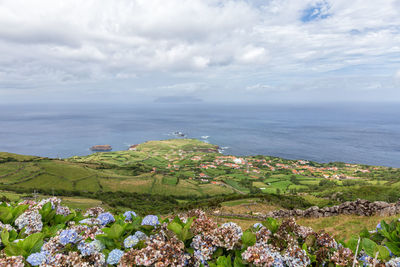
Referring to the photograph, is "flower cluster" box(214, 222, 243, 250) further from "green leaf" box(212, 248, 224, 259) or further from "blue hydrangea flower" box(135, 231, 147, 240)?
"blue hydrangea flower" box(135, 231, 147, 240)

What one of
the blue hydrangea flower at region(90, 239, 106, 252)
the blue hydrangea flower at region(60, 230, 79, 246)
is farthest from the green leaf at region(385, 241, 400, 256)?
the blue hydrangea flower at region(60, 230, 79, 246)

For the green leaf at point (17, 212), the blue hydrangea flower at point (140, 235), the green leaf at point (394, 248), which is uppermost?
the blue hydrangea flower at point (140, 235)

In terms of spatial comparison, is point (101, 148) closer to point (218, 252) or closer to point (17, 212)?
point (17, 212)

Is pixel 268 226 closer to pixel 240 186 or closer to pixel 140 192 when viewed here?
pixel 140 192

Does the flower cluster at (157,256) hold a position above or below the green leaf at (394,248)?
above

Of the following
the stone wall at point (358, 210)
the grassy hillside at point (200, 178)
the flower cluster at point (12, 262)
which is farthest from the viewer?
the grassy hillside at point (200, 178)

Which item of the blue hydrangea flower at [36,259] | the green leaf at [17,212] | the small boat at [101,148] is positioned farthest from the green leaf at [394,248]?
the small boat at [101,148]

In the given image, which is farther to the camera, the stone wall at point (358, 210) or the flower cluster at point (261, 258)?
the stone wall at point (358, 210)

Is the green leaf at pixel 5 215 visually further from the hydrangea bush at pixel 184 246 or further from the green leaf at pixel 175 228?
the green leaf at pixel 175 228

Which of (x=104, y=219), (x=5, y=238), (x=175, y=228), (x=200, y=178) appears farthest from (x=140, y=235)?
(x=200, y=178)
